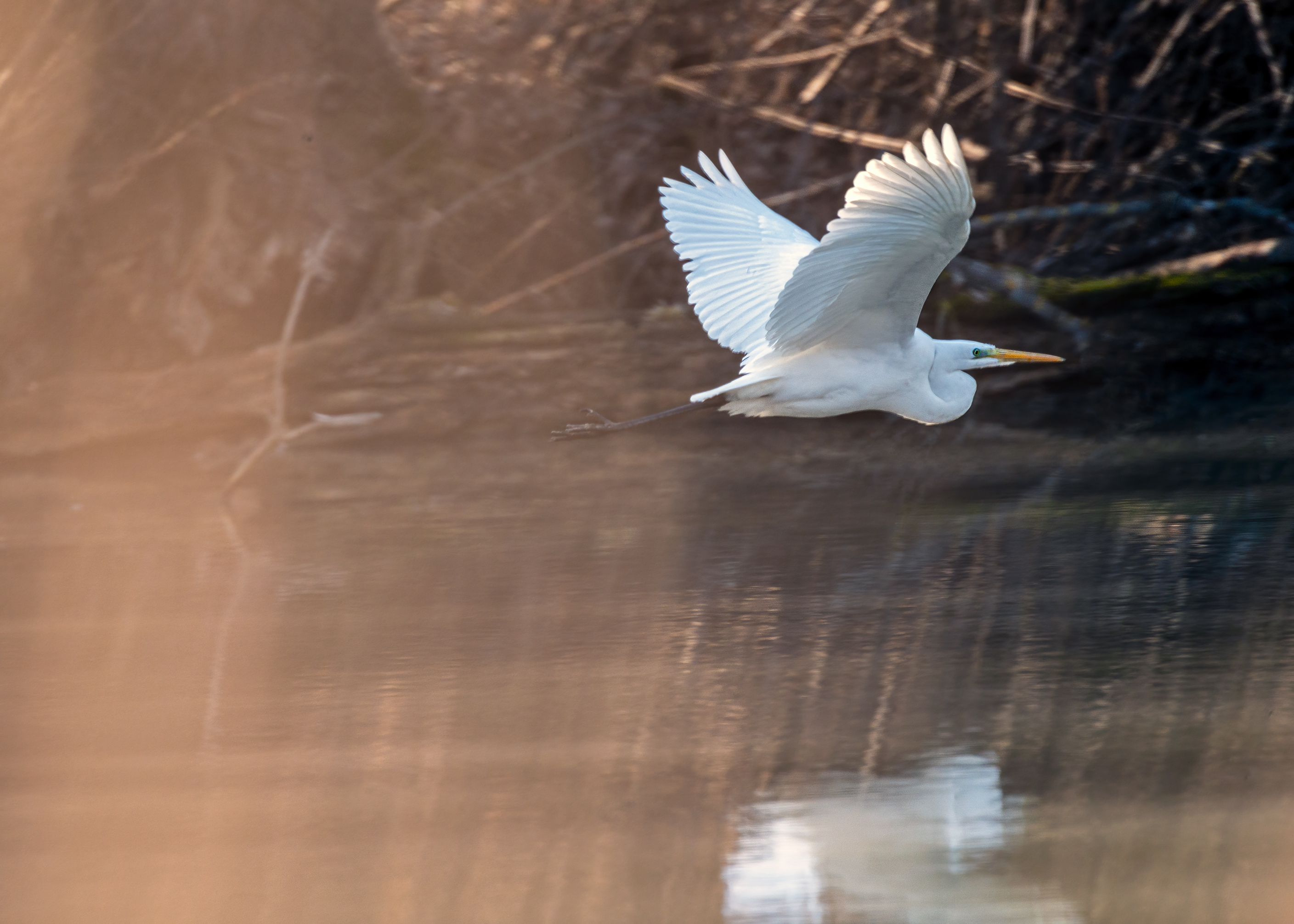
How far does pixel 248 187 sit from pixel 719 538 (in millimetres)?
5791

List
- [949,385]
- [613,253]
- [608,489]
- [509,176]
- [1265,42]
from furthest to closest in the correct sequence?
[509,176] → [613,253] → [1265,42] → [608,489] → [949,385]

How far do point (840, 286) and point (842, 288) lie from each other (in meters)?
0.01

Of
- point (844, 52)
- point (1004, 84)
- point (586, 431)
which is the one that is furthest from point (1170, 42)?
point (586, 431)

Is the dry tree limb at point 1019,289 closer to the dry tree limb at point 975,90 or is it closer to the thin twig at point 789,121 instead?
the thin twig at point 789,121

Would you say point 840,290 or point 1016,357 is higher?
point 840,290

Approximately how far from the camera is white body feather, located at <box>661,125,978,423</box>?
12.8 feet

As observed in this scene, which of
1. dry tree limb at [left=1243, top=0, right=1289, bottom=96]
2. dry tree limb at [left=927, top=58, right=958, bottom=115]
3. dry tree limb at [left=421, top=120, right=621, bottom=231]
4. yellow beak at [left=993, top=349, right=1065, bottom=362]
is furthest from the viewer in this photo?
dry tree limb at [left=421, top=120, right=621, bottom=231]

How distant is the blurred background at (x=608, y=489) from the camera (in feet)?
12.6

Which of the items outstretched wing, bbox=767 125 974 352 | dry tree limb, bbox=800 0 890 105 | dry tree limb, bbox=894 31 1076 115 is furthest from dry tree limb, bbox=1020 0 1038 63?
outstretched wing, bbox=767 125 974 352

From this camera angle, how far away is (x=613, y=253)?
10.7 meters

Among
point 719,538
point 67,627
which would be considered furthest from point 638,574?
point 67,627

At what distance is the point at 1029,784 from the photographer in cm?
391

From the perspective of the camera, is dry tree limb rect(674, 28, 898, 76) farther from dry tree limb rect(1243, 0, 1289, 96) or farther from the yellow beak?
the yellow beak

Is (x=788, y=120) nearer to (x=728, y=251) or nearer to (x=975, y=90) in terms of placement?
(x=975, y=90)
